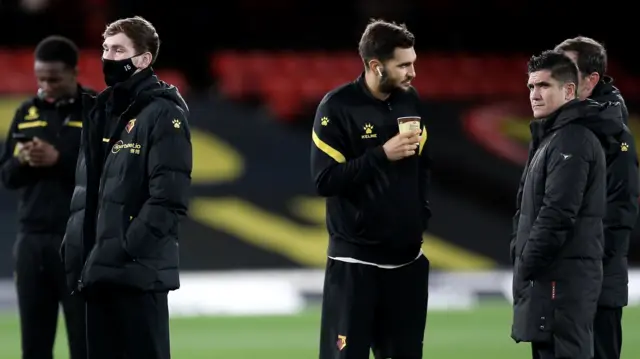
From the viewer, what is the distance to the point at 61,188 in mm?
6664

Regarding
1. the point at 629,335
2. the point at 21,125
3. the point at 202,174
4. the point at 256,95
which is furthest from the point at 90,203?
the point at 256,95

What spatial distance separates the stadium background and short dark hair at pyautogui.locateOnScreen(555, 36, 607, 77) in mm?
4864

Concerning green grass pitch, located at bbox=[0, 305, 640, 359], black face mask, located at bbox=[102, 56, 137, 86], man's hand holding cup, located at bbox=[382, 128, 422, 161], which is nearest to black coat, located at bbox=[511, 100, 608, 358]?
man's hand holding cup, located at bbox=[382, 128, 422, 161]

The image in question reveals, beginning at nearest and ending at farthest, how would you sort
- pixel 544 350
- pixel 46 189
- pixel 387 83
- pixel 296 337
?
1. pixel 544 350
2. pixel 387 83
3. pixel 46 189
4. pixel 296 337

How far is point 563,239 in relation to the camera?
5051mm

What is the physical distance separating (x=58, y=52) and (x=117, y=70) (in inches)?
62.0

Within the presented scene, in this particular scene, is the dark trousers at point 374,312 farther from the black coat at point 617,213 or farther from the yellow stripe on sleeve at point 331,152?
the black coat at point 617,213

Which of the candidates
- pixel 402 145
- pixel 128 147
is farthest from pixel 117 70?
pixel 402 145

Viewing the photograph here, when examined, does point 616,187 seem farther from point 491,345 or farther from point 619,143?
point 491,345

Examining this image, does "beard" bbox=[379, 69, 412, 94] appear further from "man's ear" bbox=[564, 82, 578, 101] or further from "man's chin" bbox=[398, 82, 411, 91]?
"man's ear" bbox=[564, 82, 578, 101]

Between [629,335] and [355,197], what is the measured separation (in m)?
4.59

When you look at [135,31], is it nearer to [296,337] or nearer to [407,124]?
[407,124]

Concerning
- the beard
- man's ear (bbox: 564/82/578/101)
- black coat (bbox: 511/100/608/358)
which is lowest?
black coat (bbox: 511/100/608/358)

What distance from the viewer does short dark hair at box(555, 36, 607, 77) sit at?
18.7ft
